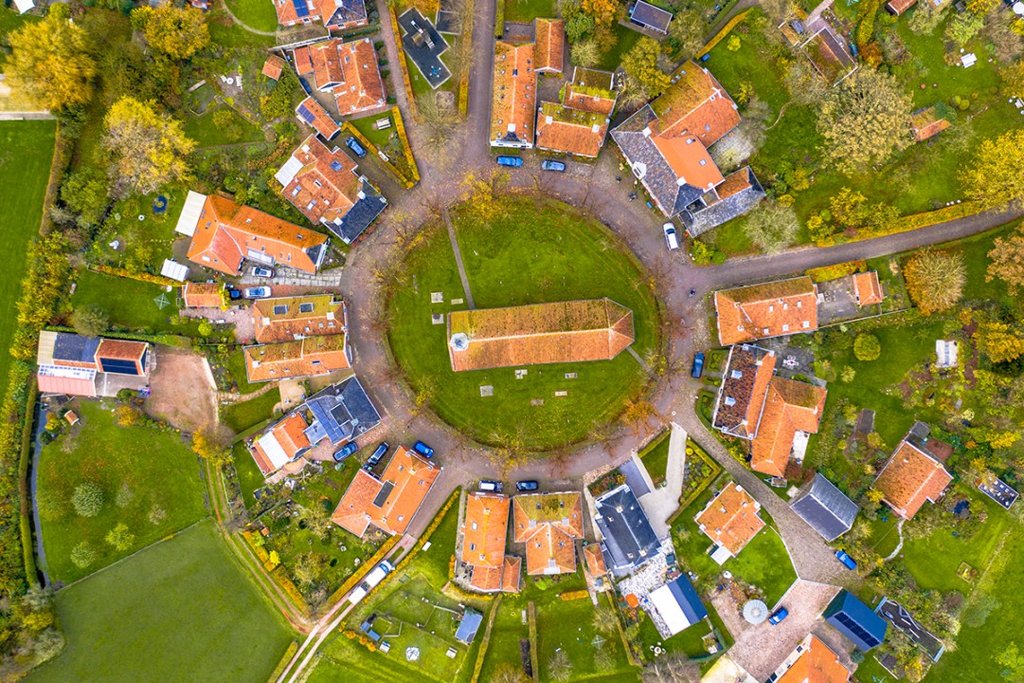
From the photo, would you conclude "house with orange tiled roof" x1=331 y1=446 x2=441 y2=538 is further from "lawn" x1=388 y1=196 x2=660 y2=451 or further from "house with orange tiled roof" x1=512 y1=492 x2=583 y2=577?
"house with orange tiled roof" x1=512 y1=492 x2=583 y2=577

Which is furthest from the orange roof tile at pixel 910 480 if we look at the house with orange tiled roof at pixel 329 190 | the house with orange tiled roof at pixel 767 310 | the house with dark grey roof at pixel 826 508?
the house with orange tiled roof at pixel 329 190

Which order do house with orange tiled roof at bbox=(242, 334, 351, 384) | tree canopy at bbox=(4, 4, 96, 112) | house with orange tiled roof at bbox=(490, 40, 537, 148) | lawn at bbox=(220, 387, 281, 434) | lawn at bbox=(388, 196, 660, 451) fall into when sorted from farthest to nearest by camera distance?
lawn at bbox=(220, 387, 281, 434), lawn at bbox=(388, 196, 660, 451), house with orange tiled roof at bbox=(242, 334, 351, 384), house with orange tiled roof at bbox=(490, 40, 537, 148), tree canopy at bbox=(4, 4, 96, 112)

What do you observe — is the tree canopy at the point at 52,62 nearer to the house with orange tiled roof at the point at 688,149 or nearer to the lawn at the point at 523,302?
the lawn at the point at 523,302

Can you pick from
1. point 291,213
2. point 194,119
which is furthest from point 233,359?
point 194,119

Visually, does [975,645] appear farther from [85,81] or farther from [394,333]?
[85,81]

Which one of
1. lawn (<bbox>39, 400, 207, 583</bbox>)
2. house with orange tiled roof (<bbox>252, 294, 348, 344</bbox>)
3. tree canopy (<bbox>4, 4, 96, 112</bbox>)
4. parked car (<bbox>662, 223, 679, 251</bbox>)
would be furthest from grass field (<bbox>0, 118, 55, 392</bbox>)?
parked car (<bbox>662, 223, 679, 251</bbox>)

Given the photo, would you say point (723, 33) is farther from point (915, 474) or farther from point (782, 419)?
point (915, 474)
